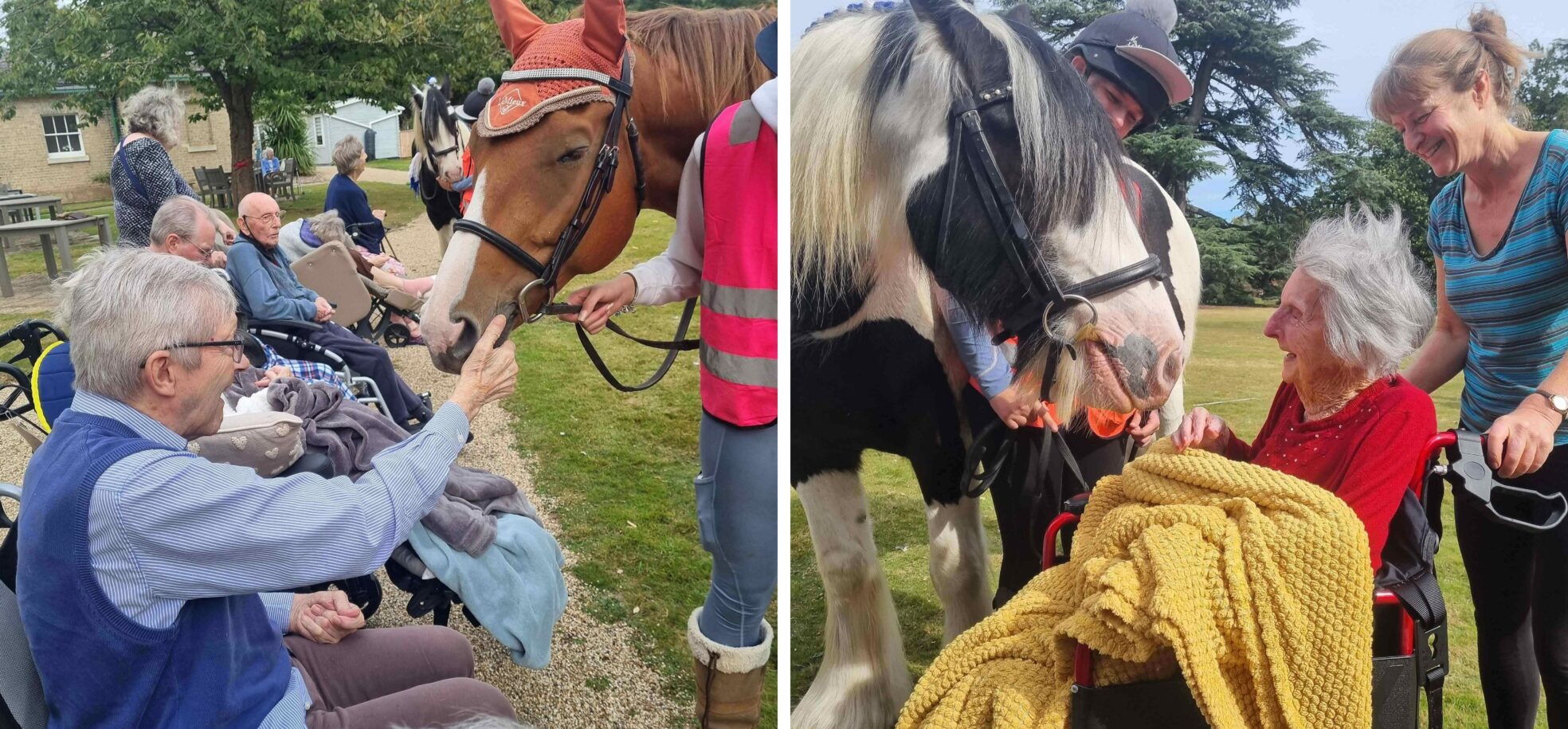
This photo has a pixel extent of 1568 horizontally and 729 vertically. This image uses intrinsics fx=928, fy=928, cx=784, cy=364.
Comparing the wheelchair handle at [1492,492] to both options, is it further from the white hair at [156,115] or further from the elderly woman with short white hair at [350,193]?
the elderly woman with short white hair at [350,193]

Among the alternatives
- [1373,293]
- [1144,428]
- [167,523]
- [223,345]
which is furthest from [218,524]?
[1373,293]

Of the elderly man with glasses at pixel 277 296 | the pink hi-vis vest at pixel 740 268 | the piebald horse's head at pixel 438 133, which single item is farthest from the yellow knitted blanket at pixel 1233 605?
the piebald horse's head at pixel 438 133

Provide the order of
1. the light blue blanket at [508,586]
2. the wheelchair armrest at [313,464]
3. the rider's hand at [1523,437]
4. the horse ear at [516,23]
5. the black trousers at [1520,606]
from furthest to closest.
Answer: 1. the wheelchair armrest at [313,464]
2. the light blue blanket at [508,586]
3. the horse ear at [516,23]
4. the black trousers at [1520,606]
5. the rider's hand at [1523,437]

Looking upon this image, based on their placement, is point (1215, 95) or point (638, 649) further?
point (638, 649)

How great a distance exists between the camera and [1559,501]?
1.42 metres

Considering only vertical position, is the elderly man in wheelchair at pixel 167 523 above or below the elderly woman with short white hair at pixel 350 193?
above

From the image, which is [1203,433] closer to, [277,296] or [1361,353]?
[1361,353]

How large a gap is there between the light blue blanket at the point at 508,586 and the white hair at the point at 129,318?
82 centimetres

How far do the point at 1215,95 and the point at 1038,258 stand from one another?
38 cm

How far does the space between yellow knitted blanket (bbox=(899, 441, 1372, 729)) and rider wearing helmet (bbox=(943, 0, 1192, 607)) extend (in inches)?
9.6

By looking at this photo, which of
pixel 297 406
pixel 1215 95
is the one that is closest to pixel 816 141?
pixel 1215 95

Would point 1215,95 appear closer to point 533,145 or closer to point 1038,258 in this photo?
point 1038,258

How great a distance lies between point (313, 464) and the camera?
7.72ft

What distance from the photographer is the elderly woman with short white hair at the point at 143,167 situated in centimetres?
338
